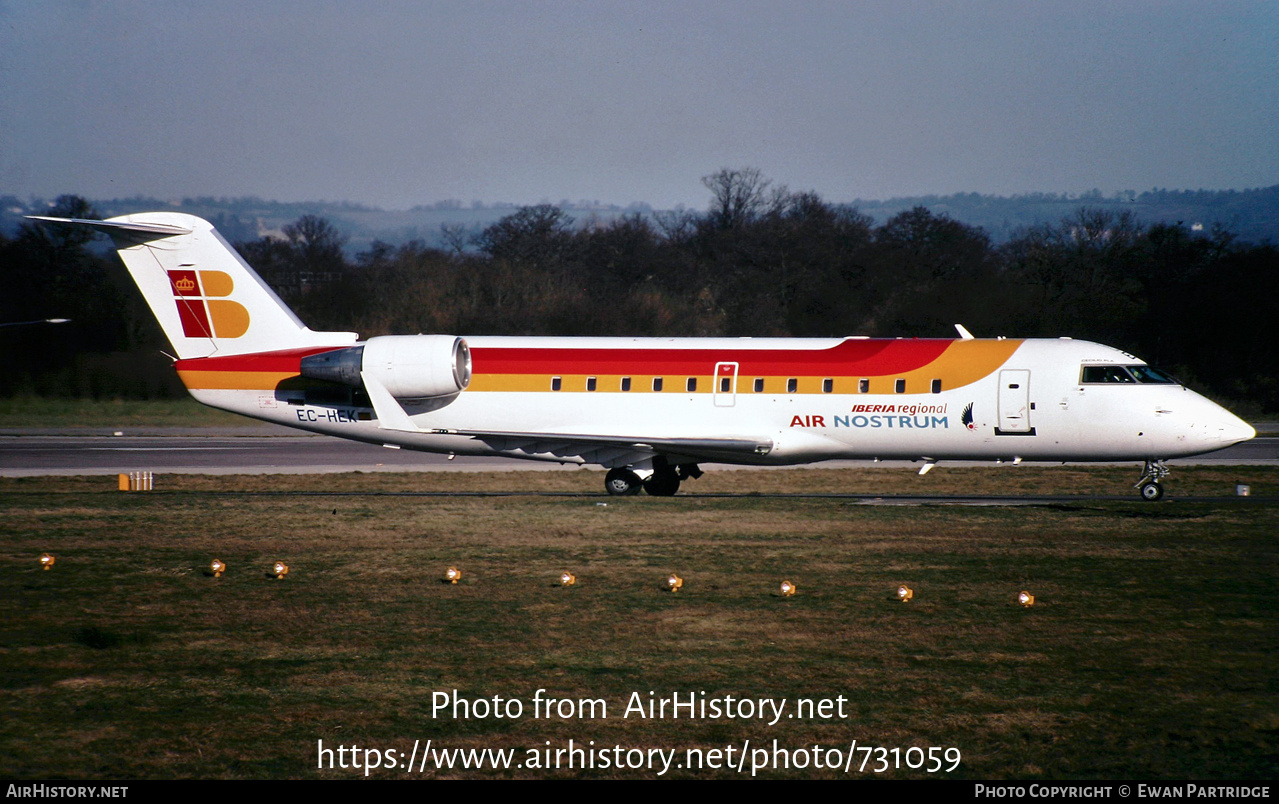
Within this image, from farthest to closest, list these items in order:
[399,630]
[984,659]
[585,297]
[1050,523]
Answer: [585,297], [1050,523], [399,630], [984,659]

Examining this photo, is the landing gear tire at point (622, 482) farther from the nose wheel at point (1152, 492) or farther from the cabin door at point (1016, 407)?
the nose wheel at point (1152, 492)

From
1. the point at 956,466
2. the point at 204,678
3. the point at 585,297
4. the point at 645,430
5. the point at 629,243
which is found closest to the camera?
the point at 204,678

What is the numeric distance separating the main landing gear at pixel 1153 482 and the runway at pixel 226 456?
9136mm

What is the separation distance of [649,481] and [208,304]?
10.1 metres

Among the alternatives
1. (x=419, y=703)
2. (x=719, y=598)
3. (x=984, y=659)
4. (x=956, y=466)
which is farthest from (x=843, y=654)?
(x=956, y=466)

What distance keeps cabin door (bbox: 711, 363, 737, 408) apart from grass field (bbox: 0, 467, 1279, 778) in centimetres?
313

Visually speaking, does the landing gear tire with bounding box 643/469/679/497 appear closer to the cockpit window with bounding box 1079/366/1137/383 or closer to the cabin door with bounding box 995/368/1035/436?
the cabin door with bounding box 995/368/1035/436

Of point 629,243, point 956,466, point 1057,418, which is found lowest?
point 956,466

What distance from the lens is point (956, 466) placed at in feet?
108

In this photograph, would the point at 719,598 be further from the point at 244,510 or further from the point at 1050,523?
the point at 244,510

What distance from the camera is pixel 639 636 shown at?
12.2 m

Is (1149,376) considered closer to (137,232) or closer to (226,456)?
(137,232)

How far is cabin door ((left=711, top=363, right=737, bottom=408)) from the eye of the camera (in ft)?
80.7

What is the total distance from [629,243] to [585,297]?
92.2 feet
